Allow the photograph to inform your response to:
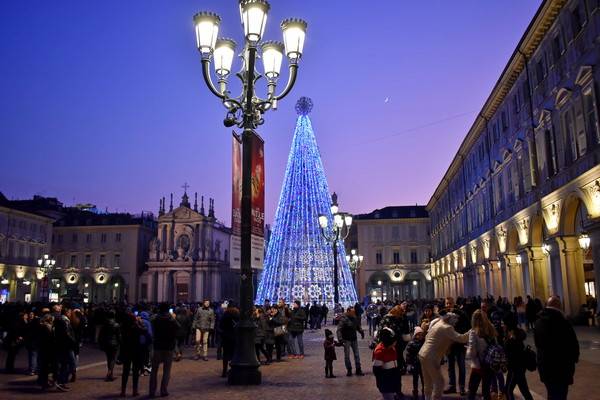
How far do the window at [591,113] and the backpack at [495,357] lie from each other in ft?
44.0

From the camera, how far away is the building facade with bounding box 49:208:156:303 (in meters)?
82.6

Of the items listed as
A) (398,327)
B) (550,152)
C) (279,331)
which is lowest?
(279,331)

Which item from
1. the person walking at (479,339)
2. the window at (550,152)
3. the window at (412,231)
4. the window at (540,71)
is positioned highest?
the window at (540,71)

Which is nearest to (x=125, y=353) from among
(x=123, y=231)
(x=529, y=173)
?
(x=529, y=173)

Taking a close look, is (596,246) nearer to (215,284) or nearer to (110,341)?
(110,341)

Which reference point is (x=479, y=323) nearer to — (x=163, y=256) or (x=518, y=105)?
(x=518, y=105)

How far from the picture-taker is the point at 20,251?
214 ft

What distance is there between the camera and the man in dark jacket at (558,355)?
737cm

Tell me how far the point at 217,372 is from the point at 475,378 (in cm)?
811

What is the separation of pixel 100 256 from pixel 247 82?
77.3m

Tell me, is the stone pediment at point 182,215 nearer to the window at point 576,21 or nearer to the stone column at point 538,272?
the stone column at point 538,272

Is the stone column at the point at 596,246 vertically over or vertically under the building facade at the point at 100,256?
under

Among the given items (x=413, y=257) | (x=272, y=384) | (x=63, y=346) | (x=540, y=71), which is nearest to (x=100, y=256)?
(x=413, y=257)

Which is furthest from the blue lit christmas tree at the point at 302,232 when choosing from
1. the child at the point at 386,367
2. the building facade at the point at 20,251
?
the child at the point at 386,367
